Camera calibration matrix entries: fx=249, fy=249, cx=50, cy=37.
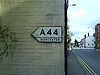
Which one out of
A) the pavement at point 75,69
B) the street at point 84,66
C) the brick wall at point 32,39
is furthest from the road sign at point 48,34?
the street at point 84,66

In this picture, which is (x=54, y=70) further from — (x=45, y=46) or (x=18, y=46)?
(x=18, y=46)

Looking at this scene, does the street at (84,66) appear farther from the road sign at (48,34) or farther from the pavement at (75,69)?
the road sign at (48,34)

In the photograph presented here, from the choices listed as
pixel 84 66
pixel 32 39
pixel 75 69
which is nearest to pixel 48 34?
pixel 32 39

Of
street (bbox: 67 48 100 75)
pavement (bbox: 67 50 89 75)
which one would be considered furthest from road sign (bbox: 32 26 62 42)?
street (bbox: 67 48 100 75)

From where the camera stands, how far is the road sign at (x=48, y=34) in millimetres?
7199

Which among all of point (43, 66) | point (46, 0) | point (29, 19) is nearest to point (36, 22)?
point (29, 19)

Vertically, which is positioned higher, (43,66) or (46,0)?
(46,0)

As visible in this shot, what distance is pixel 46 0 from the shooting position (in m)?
7.30

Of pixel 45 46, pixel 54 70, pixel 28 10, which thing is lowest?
pixel 54 70

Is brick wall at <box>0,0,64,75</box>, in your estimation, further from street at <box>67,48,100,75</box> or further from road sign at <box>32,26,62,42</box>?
street at <box>67,48,100,75</box>

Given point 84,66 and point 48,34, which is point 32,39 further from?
point 84,66

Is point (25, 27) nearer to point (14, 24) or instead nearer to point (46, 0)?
point (14, 24)

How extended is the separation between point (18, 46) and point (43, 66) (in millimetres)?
938

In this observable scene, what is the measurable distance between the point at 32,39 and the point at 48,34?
1.60ft
